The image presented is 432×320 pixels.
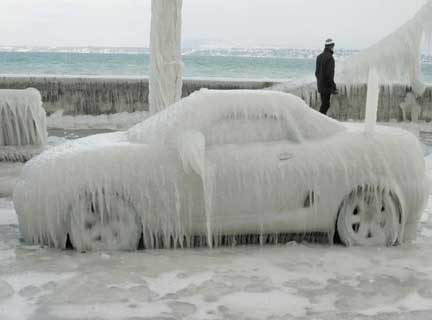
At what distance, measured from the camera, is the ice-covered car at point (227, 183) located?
5.37m

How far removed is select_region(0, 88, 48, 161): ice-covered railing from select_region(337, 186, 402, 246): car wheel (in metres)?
6.59

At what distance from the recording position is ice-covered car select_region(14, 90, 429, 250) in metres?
5.37

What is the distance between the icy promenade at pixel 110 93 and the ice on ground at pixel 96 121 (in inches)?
5.4

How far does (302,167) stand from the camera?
554 cm

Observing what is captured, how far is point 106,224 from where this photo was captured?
212 inches

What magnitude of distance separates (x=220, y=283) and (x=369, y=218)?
6.07 ft

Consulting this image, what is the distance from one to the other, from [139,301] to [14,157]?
7.02m

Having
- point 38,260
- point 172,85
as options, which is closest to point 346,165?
point 38,260

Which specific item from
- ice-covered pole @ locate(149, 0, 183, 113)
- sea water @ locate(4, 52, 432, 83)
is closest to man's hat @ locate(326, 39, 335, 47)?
ice-covered pole @ locate(149, 0, 183, 113)

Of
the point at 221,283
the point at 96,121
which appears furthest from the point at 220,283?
the point at 96,121

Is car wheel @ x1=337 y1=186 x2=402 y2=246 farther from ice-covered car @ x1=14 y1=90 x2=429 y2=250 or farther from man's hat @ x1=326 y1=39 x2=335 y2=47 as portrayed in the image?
man's hat @ x1=326 y1=39 x2=335 y2=47

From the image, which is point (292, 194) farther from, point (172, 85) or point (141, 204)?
point (172, 85)

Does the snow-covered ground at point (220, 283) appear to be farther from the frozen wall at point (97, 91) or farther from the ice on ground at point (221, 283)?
the frozen wall at point (97, 91)

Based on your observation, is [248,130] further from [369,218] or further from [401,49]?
[401,49]
